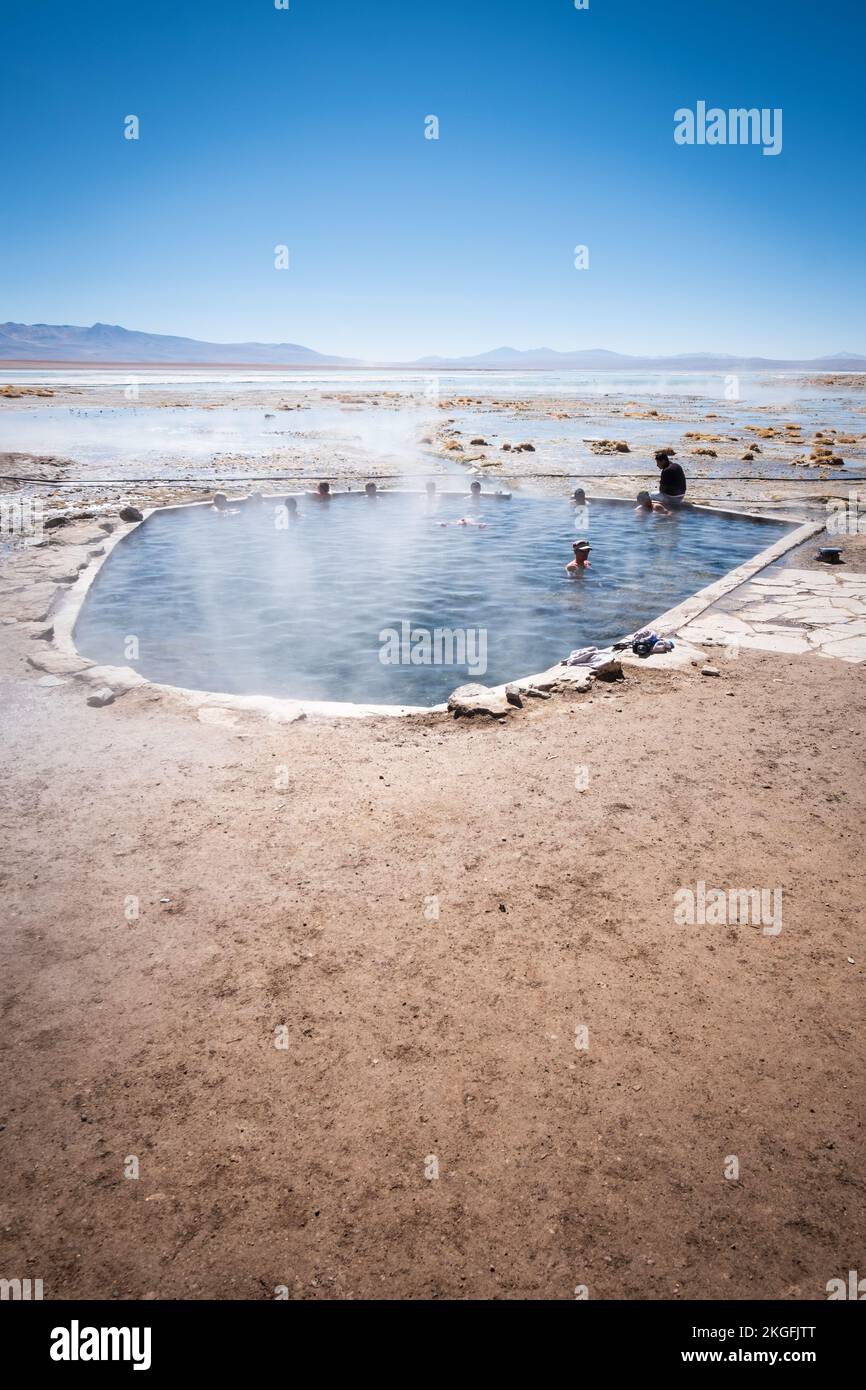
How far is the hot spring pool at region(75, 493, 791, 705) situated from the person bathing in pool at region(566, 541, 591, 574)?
17 centimetres

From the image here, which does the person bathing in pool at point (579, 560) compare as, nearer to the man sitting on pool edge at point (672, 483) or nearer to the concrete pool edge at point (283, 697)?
the concrete pool edge at point (283, 697)

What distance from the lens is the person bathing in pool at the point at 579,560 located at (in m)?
11.0

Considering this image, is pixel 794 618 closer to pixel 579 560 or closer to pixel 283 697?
pixel 579 560

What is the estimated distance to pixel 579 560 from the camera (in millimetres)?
11172

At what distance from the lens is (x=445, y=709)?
251 inches

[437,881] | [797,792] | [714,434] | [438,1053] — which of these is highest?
[714,434]

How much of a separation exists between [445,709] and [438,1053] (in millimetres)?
3669

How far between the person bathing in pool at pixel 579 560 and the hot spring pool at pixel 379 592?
6.8 inches

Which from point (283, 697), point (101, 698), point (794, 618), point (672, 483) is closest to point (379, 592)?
point (283, 697)

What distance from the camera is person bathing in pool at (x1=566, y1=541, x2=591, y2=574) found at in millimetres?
10984

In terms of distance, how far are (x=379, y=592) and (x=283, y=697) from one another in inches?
149

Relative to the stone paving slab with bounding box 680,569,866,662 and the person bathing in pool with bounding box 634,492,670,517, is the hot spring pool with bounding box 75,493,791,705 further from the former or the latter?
the stone paving slab with bounding box 680,569,866,662

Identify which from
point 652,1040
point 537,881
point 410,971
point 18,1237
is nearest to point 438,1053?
point 410,971
